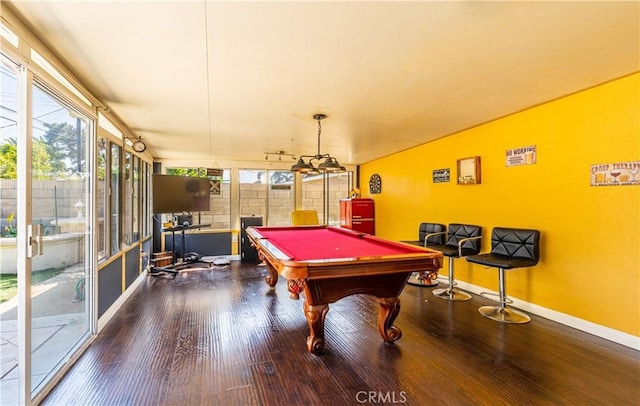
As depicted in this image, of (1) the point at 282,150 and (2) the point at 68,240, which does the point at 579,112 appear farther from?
(2) the point at 68,240

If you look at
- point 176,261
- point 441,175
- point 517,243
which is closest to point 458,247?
point 517,243

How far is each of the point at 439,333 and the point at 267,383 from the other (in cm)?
169

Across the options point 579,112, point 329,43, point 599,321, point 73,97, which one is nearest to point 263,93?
point 329,43

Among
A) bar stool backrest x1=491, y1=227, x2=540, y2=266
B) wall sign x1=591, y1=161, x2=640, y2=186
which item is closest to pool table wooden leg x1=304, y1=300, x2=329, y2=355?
bar stool backrest x1=491, y1=227, x2=540, y2=266

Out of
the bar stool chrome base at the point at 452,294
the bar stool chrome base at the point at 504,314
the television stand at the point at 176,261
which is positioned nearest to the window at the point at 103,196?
the television stand at the point at 176,261

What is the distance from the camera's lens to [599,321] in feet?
8.91

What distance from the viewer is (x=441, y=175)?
15.3ft

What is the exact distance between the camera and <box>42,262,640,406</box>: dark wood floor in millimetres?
1895

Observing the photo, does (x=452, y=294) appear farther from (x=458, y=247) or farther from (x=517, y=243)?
(x=517, y=243)

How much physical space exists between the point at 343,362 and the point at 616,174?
114 inches

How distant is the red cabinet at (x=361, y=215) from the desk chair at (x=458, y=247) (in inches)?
98.9

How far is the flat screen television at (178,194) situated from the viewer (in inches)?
196

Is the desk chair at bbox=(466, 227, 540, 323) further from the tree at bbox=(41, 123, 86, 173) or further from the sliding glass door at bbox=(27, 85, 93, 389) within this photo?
the tree at bbox=(41, 123, 86, 173)

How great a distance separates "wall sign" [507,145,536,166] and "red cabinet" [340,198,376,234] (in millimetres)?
3348
